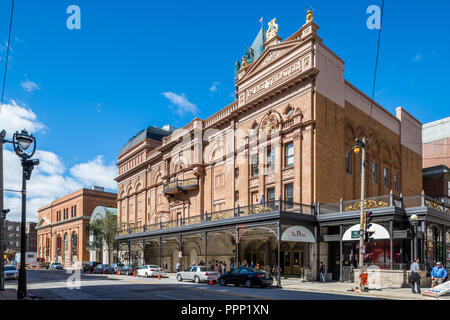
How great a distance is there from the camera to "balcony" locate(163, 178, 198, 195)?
151 ft

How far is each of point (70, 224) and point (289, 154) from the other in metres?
65.0

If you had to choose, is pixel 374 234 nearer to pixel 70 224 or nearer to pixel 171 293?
pixel 171 293

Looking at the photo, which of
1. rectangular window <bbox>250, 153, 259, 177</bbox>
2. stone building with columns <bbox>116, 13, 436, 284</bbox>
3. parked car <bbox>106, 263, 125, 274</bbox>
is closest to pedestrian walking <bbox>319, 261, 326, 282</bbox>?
stone building with columns <bbox>116, 13, 436, 284</bbox>

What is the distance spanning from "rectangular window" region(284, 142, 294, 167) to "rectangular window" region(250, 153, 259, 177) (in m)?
3.40

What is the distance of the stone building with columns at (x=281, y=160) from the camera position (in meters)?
32.3

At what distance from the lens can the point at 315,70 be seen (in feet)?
107

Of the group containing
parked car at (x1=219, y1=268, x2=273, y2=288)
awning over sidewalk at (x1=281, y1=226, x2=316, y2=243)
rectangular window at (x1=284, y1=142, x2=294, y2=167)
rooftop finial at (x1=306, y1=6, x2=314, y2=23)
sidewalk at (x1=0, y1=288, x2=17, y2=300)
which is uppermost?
rooftop finial at (x1=306, y1=6, x2=314, y2=23)

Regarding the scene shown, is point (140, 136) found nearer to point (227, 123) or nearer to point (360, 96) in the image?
point (227, 123)

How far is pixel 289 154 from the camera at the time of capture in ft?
115

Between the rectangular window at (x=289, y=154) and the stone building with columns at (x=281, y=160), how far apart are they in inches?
3.4

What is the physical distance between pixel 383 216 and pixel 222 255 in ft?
59.1

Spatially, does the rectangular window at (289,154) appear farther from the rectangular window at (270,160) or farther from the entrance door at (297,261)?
the entrance door at (297,261)

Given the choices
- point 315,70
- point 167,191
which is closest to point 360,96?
point 315,70

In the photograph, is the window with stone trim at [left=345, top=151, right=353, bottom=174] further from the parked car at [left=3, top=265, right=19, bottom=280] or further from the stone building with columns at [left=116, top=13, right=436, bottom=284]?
Answer: the parked car at [left=3, top=265, right=19, bottom=280]
